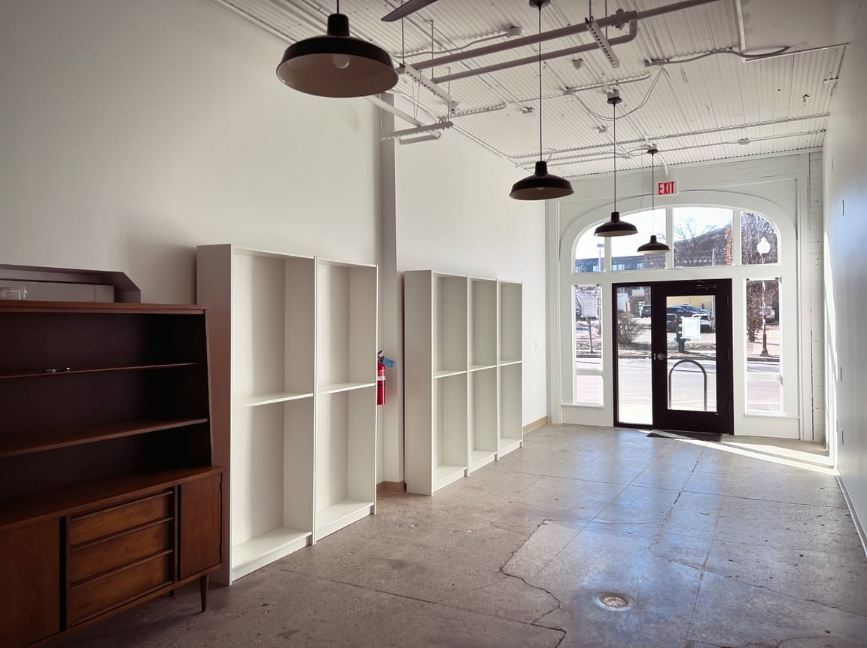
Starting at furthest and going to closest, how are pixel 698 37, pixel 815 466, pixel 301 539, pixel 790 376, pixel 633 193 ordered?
pixel 633 193
pixel 790 376
pixel 815 466
pixel 698 37
pixel 301 539

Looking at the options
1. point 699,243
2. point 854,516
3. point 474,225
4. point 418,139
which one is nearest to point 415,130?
point 418,139

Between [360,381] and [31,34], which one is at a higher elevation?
[31,34]

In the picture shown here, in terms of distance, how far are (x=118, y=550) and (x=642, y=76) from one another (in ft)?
18.3

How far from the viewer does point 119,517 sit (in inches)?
122

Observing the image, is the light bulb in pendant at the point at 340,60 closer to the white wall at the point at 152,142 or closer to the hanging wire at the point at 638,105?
the white wall at the point at 152,142

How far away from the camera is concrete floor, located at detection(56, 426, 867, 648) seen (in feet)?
10.6

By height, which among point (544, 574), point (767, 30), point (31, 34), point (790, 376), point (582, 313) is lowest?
point (544, 574)

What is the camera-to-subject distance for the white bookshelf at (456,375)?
19.5 feet

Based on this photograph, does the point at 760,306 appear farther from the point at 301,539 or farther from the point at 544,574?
the point at 301,539

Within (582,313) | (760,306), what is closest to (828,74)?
(760,306)

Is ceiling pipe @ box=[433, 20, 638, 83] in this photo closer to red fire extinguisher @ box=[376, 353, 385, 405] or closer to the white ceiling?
the white ceiling

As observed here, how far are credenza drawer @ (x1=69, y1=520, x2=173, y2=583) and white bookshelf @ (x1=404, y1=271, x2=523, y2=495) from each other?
2.92 metres

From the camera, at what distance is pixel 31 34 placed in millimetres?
3150

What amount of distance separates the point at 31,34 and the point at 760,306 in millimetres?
8637
